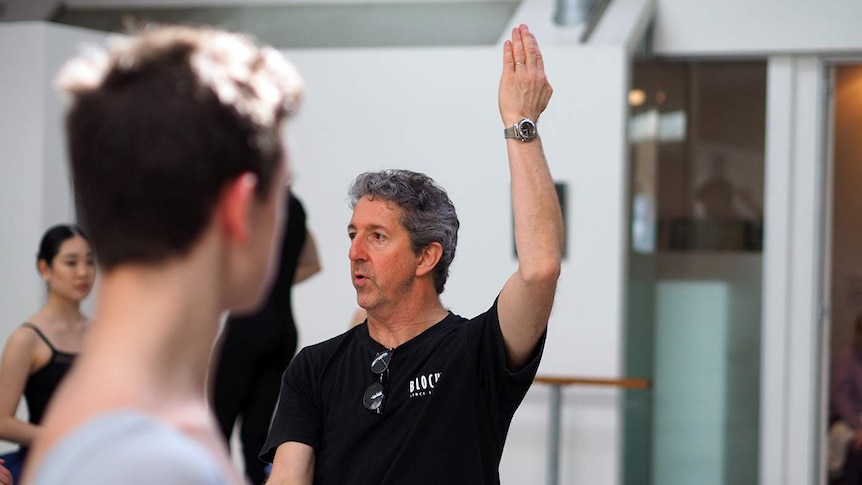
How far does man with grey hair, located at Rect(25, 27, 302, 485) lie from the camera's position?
0.80 meters

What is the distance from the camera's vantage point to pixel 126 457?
2.37 feet

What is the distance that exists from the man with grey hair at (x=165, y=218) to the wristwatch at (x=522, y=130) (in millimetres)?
1230

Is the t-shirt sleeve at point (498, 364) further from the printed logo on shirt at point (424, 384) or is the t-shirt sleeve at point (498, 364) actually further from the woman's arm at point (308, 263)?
the woman's arm at point (308, 263)

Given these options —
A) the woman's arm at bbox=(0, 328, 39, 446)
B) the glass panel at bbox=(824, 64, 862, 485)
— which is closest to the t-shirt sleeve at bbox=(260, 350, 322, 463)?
the woman's arm at bbox=(0, 328, 39, 446)

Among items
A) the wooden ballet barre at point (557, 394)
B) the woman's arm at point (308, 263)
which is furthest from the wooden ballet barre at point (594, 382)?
the woman's arm at point (308, 263)

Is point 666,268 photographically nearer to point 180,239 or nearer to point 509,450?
point 509,450

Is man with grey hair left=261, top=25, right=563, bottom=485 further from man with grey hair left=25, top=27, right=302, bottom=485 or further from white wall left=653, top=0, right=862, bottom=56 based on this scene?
white wall left=653, top=0, right=862, bottom=56

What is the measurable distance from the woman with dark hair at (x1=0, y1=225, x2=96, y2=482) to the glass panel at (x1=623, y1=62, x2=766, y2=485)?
9.02 ft

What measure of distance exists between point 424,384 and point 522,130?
495 mm

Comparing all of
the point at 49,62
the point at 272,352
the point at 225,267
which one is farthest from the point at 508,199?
the point at 225,267

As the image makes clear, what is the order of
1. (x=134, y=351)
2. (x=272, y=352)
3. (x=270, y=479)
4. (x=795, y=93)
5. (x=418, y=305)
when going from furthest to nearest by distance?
1. (x=795, y=93)
2. (x=272, y=352)
3. (x=418, y=305)
4. (x=270, y=479)
5. (x=134, y=351)

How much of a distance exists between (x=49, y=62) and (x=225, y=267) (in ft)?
16.0

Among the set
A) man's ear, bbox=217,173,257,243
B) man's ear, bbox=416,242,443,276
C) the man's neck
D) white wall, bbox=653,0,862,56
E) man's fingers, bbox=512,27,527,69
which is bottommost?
the man's neck

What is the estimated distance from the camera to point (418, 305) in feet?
7.86
